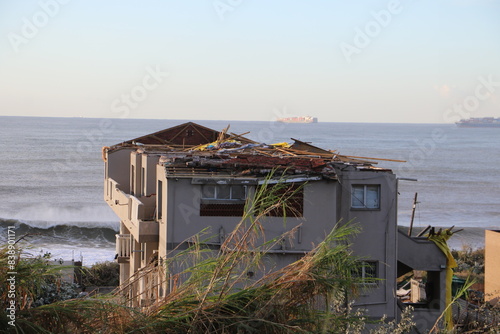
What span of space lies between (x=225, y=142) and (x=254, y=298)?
16.8 meters

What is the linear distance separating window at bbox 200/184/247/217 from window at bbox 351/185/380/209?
9.20 ft

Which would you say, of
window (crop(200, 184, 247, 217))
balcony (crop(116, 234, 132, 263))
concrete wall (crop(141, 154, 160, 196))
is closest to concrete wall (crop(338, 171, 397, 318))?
window (crop(200, 184, 247, 217))

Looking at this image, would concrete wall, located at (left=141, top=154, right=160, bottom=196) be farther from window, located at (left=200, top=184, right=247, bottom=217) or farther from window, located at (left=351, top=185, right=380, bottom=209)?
window, located at (left=351, top=185, right=380, bottom=209)

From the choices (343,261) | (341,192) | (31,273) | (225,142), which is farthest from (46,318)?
(225,142)

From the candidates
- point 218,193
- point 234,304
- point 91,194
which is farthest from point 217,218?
point 91,194

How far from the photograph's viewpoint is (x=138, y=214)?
693 inches

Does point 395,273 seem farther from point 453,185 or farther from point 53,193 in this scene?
point 453,185

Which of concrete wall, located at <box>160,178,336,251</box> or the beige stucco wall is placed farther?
the beige stucco wall

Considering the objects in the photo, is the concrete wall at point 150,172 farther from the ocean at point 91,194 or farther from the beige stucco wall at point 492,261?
the beige stucco wall at point 492,261

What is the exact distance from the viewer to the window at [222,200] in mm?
16344

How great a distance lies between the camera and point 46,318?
184 inches

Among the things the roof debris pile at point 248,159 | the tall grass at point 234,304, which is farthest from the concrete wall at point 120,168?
the tall grass at point 234,304

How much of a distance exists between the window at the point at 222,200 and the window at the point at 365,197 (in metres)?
2.80

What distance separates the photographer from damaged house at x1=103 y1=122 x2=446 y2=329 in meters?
16.2
